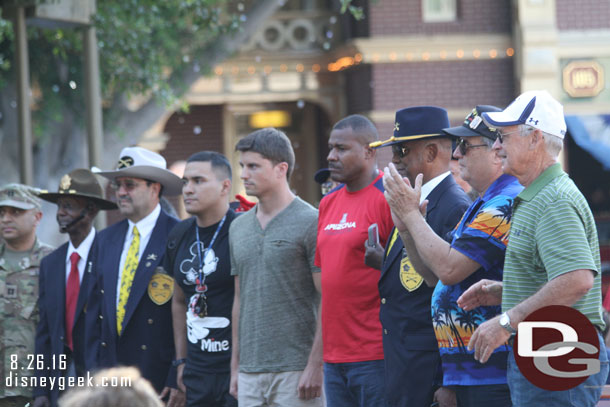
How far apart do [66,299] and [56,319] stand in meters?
0.14

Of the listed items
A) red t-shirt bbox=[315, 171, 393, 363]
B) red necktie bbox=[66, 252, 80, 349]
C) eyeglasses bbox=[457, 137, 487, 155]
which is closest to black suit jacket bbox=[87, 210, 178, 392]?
red necktie bbox=[66, 252, 80, 349]

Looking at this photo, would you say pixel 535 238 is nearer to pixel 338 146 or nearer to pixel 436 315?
pixel 436 315

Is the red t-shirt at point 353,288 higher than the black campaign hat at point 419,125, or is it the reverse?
the black campaign hat at point 419,125

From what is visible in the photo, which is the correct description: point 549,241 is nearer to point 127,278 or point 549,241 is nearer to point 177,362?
point 177,362

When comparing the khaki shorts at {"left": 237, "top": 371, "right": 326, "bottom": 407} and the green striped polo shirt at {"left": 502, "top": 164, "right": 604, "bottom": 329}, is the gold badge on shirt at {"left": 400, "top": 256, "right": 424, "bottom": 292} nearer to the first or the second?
the green striped polo shirt at {"left": 502, "top": 164, "right": 604, "bottom": 329}

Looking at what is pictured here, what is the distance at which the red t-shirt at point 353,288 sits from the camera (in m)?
4.89

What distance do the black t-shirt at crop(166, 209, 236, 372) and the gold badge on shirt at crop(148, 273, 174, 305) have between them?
29 centimetres

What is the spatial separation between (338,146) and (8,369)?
111 inches

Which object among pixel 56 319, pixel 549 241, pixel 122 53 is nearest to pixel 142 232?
pixel 56 319

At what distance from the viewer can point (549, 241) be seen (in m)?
3.46

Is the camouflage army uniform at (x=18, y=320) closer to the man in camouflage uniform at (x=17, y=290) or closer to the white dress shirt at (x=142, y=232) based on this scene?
the man in camouflage uniform at (x=17, y=290)

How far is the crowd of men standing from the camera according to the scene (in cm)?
363

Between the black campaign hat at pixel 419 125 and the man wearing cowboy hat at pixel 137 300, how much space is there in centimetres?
203

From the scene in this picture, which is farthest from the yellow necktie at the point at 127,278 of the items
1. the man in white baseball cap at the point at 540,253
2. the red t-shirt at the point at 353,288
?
the man in white baseball cap at the point at 540,253
